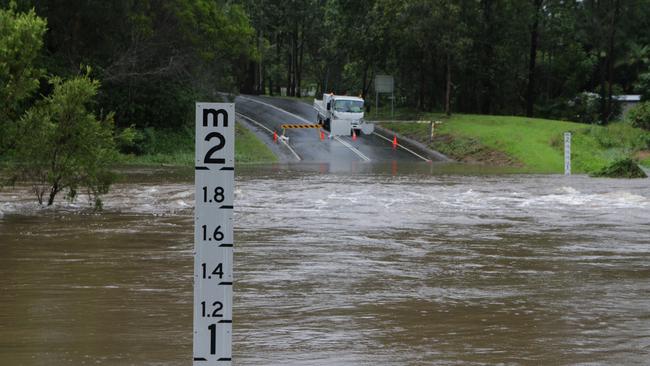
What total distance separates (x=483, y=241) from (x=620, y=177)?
19144 mm

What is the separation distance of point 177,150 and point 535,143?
18.1 metres

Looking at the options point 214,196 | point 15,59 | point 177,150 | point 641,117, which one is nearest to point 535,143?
point 641,117

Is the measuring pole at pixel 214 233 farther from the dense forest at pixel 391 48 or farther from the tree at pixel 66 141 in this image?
the dense forest at pixel 391 48

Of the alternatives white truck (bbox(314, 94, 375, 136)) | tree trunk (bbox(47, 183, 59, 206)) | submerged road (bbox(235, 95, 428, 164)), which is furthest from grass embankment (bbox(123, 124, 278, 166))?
tree trunk (bbox(47, 183, 59, 206))

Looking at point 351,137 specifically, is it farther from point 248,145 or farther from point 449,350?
point 449,350

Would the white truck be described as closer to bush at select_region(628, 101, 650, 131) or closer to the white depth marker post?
bush at select_region(628, 101, 650, 131)

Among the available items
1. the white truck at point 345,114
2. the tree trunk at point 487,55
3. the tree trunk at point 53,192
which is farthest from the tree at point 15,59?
the tree trunk at point 487,55

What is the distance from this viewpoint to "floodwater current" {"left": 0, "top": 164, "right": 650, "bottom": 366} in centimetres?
885

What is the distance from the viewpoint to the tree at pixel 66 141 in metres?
20.4

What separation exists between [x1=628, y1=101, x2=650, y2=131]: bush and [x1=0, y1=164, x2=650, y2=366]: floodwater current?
28950 mm

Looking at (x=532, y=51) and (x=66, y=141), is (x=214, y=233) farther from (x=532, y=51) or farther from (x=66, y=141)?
(x=532, y=51)

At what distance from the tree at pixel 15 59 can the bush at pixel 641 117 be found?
3919 centimetres

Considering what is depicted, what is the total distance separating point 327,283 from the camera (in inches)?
488

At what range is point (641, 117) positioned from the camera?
51.8m
